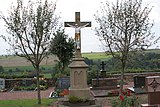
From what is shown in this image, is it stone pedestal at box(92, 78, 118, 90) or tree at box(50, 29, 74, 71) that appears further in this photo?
tree at box(50, 29, 74, 71)

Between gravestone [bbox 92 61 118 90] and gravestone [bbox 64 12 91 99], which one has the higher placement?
gravestone [bbox 64 12 91 99]

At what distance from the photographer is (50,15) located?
18.5 meters

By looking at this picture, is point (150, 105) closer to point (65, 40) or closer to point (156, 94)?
point (156, 94)

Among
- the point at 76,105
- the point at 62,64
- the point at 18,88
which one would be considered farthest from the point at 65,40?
the point at 76,105

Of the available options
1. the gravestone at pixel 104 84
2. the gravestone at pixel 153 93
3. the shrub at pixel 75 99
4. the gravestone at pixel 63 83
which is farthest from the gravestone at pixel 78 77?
the gravestone at pixel 63 83

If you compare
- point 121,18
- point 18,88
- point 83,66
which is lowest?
point 18,88

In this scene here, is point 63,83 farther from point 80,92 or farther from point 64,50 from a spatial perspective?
point 80,92

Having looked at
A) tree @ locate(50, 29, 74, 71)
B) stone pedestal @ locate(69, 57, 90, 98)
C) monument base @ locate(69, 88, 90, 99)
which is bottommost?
monument base @ locate(69, 88, 90, 99)

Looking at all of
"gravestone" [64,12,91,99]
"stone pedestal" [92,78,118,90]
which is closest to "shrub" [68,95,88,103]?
"gravestone" [64,12,91,99]

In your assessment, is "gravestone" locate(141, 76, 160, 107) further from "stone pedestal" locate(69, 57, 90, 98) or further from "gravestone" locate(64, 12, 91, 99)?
"stone pedestal" locate(69, 57, 90, 98)

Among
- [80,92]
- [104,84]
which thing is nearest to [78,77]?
[80,92]

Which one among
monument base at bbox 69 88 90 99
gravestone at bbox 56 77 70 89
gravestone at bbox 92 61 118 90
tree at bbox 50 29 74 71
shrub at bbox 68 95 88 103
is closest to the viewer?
shrub at bbox 68 95 88 103

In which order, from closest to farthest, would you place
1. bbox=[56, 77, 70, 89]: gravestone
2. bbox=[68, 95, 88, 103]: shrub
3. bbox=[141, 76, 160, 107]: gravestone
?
bbox=[141, 76, 160, 107]: gravestone, bbox=[68, 95, 88, 103]: shrub, bbox=[56, 77, 70, 89]: gravestone

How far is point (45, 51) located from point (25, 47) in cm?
111
